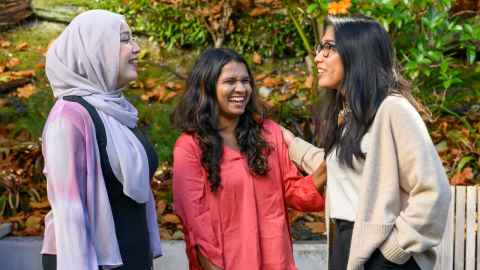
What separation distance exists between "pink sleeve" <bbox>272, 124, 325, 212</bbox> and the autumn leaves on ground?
1596 millimetres

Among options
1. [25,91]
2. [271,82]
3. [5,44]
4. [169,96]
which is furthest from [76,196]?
[5,44]

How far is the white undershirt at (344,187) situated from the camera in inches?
121

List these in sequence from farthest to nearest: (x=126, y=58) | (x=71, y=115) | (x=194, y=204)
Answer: (x=194, y=204)
(x=126, y=58)
(x=71, y=115)

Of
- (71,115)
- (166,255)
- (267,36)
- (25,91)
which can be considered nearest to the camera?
(71,115)

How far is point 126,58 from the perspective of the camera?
3314mm

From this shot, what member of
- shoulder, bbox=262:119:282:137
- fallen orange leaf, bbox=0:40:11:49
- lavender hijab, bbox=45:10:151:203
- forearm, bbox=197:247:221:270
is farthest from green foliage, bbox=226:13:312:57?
lavender hijab, bbox=45:10:151:203

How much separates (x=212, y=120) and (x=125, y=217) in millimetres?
772

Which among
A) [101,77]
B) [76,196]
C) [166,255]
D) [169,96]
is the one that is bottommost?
[166,255]

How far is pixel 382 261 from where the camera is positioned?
9.75 feet

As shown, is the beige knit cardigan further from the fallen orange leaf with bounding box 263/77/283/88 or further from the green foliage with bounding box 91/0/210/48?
the green foliage with bounding box 91/0/210/48

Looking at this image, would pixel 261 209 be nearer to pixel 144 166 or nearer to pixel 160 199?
pixel 144 166

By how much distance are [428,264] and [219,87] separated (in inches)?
53.9

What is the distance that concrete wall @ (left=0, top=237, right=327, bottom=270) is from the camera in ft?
17.2

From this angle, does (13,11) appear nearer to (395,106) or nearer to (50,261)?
(50,261)
